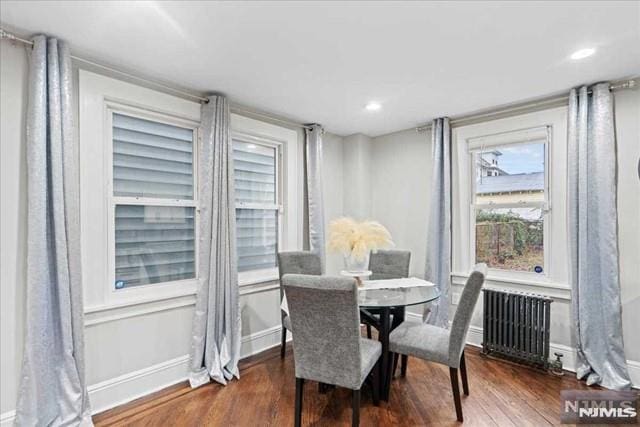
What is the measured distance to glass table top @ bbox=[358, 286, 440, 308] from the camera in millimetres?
2259

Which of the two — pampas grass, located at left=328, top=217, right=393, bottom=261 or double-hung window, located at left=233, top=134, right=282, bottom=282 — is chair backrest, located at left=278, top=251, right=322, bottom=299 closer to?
double-hung window, located at left=233, top=134, right=282, bottom=282

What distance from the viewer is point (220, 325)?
9.08 feet

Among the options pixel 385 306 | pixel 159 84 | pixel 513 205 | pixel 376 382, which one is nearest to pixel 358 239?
pixel 385 306

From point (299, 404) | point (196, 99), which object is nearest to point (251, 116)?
point (196, 99)

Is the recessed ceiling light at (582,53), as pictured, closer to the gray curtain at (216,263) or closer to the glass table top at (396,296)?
the glass table top at (396,296)

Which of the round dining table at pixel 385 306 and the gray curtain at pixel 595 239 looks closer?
the round dining table at pixel 385 306

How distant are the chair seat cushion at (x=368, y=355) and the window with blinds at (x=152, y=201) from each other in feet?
5.28

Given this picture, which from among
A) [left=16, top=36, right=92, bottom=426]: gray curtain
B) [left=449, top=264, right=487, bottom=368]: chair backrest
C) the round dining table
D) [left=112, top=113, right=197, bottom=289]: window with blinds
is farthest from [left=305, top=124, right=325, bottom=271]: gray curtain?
[left=16, top=36, right=92, bottom=426]: gray curtain

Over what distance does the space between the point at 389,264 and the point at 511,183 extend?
1.47 m

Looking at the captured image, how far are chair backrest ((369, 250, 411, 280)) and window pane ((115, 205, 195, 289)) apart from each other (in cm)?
177

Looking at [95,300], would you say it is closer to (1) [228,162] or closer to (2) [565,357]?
Result: (1) [228,162]

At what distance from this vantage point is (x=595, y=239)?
8.59 feet

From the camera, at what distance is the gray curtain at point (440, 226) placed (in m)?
3.48

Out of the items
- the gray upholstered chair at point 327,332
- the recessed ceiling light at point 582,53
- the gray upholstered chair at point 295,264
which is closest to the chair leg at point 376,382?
the gray upholstered chair at point 327,332
